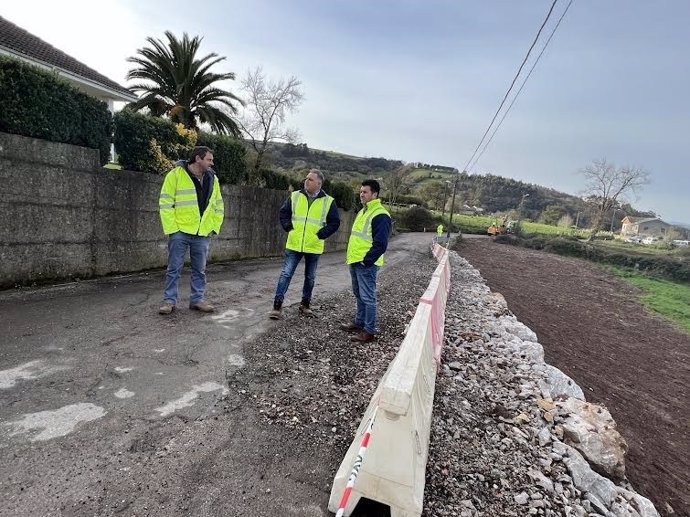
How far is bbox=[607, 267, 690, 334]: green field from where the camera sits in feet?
54.7

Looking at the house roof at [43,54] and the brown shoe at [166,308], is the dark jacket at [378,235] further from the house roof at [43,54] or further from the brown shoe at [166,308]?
the house roof at [43,54]

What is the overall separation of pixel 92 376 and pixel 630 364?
11224 millimetres

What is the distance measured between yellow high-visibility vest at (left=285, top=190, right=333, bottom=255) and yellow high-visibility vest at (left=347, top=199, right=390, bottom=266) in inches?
22.8

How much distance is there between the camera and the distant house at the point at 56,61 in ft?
46.6

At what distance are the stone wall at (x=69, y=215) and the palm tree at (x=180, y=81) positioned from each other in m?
15.6

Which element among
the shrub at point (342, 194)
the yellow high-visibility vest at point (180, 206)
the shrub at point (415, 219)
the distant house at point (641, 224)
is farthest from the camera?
the distant house at point (641, 224)

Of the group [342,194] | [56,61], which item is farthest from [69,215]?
[56,61]

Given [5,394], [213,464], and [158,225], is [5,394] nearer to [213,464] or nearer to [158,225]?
[213,464]

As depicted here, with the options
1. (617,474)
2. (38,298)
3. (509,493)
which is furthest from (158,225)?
(617,474)

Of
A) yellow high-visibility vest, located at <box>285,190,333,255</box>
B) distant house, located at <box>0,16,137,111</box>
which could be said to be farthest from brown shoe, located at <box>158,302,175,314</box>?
distant house, located at <box>0,16,137,111</box>

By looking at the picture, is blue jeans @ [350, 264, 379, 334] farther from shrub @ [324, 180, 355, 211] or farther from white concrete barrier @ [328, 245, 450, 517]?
shrub @ [324, 180, 355, 211]

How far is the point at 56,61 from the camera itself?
16234 millimetres

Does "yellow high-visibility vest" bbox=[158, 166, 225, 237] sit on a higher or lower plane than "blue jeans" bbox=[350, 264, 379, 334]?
higher

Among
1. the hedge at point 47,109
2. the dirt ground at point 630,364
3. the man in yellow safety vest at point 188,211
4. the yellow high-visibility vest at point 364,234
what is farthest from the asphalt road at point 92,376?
the dirt ground at point 630,364
